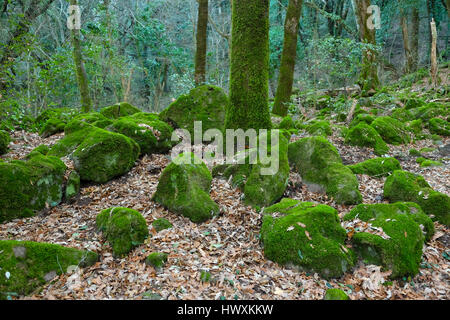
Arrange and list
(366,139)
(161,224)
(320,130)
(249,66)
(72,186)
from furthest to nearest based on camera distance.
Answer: (320,130)
(366,139)
(249,66)
(72,186)
(161,224)

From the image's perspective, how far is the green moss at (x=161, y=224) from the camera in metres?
4.56

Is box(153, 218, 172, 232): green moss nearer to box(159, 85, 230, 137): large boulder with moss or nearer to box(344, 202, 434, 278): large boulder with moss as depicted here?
box(344, 202, 434, 278): large boulder with moss

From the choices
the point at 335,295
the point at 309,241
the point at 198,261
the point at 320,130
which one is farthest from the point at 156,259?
the point at 320,130

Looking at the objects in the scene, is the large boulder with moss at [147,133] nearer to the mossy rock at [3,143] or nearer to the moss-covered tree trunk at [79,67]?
the mossy rock at [3,143]

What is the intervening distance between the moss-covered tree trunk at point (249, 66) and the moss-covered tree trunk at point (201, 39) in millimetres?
4612

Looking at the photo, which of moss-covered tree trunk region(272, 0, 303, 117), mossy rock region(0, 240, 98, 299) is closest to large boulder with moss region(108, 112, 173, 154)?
mossy rock region(0, 240, 98, 299)

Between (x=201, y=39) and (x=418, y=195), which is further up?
(x=201, y=39)

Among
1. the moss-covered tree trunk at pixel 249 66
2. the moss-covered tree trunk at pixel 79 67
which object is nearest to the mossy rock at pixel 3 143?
the moss-covered tree trunk at pixel 79 67

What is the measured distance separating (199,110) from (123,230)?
5.44m

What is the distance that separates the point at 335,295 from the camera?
3.44 meters

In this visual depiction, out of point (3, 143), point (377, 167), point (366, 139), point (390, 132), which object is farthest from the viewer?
point (390, 132)

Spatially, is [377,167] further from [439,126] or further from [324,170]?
[439,126]
